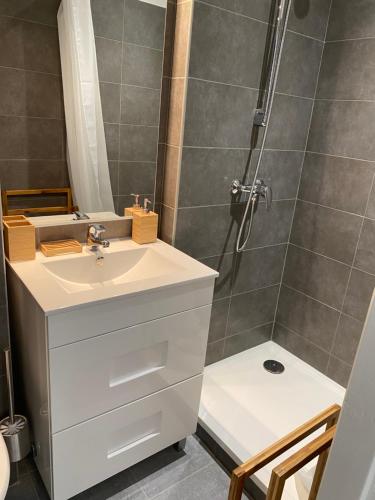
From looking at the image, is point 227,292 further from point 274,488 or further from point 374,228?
point 274,488

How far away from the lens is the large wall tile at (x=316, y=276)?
213 cm

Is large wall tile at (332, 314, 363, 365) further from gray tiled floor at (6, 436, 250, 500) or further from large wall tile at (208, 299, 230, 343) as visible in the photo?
gray tiled floor at (6, 436, 250, 500)

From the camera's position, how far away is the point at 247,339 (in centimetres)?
243

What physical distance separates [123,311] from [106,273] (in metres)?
0.36

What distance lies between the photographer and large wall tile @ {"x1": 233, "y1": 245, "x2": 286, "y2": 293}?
219cm

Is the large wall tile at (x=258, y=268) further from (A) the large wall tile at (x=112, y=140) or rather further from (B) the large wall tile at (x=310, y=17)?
(B) the large wall tile at (x=310, y=17)

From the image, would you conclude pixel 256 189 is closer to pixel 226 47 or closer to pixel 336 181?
pixel 336 181

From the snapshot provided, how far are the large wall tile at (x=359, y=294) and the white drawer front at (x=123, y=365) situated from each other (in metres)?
0.95

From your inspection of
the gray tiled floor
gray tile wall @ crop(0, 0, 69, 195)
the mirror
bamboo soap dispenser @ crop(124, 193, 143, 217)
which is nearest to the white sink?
bamboo soap dispenser @ crop(124, 193, 143, 217)

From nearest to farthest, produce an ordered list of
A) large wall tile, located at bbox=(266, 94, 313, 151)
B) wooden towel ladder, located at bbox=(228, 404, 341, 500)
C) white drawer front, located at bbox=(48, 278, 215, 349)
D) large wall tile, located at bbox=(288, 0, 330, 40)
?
1. wooden towel ladder, located at bbox=(228, 404, 341, 500)
2. white drawer front, located at bbox=(48, 278, 215, 349)
3. large wall tile, located at bbox=(288, 0, 330, 40)
4. large wall tile, located at bbox=(266, 94, 313, 151)

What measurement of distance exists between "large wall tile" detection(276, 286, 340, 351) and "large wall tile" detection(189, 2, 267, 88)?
126 cm

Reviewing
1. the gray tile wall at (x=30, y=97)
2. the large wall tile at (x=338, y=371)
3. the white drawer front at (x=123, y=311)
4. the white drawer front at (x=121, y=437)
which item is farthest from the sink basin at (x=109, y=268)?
the large wall tile at (x=338, y=371)

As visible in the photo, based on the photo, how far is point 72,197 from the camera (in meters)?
1.63

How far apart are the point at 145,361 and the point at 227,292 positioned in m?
0.86
